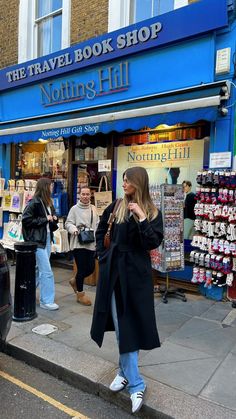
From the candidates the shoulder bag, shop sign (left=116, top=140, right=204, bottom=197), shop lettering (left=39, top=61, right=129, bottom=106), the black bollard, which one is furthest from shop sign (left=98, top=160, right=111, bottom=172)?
the shoulder bag

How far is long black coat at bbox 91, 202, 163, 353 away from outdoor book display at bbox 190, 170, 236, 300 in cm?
272

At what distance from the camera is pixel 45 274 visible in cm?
524

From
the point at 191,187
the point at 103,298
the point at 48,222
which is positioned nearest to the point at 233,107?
the point at 191,187

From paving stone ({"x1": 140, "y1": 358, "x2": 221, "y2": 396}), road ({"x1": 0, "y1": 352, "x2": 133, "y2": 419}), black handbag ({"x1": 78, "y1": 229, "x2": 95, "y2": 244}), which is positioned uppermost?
black handbag ({"x1": 78, "y1": 229, "x2": 95, "y2": 244})

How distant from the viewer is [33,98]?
909cm

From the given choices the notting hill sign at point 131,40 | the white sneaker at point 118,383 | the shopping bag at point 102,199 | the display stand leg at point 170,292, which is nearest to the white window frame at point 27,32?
the notting hill sign at point 131,40

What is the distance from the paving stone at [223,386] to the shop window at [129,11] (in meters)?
6.41

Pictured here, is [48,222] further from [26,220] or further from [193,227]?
[193,227]

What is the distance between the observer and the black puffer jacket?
5.14 meters

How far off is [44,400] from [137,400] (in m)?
0.85

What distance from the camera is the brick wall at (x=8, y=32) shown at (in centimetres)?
980

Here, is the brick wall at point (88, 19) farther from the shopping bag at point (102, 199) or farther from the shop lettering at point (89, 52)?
the shopping bag at point (102, 199)

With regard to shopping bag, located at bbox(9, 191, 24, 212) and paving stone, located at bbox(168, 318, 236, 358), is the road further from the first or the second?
shopping bag, located at bbox(9, 191, 24, 212)

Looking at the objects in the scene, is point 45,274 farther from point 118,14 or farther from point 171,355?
point 118,14
